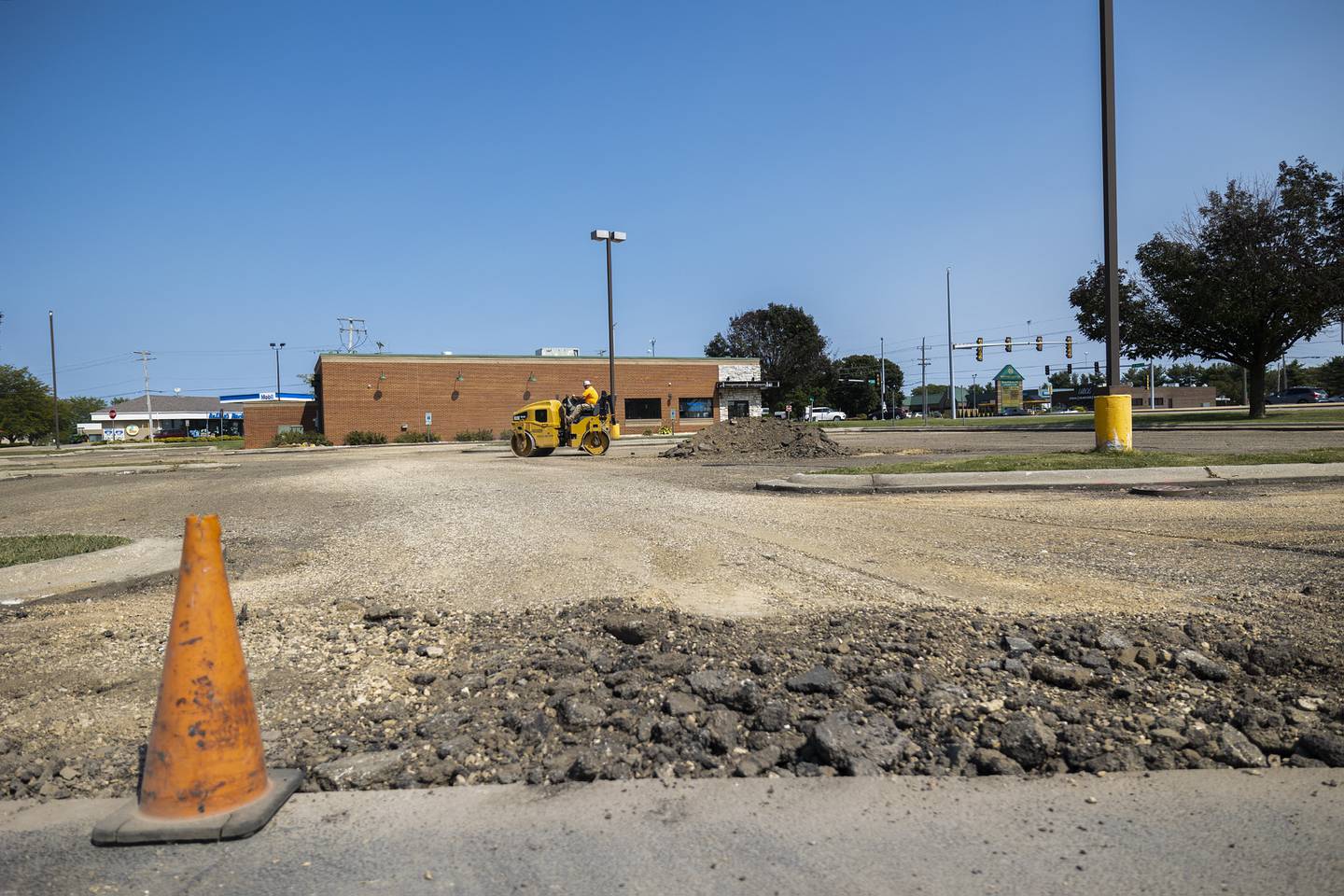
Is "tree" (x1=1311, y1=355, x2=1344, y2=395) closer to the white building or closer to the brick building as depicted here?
the brick building

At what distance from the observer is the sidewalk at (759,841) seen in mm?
2467

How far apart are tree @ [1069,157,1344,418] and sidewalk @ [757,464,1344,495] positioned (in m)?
21.6

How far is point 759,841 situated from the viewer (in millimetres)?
2676

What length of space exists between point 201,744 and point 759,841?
194cm

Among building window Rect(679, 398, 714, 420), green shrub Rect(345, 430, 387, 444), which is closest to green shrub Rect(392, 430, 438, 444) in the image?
green shrub Rect(345, 430, 387, 444)

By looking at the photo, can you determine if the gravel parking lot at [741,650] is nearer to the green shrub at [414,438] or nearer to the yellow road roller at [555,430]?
the yellow road roller at [555,430]

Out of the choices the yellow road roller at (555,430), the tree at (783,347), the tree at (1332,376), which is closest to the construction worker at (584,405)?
the yellow road roller at (555,430)

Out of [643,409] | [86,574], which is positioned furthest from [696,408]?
[86,574]

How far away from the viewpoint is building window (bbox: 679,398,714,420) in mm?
62688

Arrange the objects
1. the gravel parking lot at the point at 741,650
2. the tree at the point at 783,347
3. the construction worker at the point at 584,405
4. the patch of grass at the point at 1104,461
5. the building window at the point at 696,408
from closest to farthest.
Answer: the gravel parking lot at the point at 741,650
the patch of grass at the point at 1104,461
the construction worker at the point at 584,405
the building window at the point at 696,408
the tree at the point at 783,347

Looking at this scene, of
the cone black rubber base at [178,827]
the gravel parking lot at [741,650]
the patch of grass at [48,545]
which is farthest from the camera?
the patch of grass at [48,545]

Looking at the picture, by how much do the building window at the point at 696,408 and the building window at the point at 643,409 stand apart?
2012 millimetres

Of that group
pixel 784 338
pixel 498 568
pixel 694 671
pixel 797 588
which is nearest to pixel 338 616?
pixel 498 568

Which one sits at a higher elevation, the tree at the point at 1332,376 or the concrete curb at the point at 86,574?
the tree at the point at 1332,376
